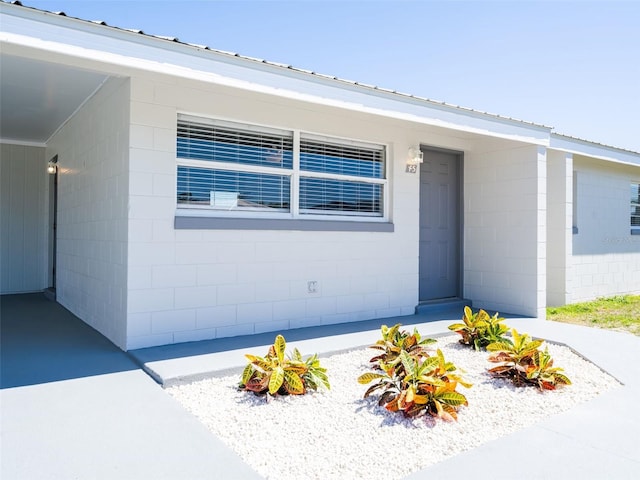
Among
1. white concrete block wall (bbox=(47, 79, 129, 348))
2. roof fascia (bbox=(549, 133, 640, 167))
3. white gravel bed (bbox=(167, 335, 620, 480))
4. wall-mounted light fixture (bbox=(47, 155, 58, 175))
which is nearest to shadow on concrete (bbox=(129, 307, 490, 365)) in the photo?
white concrete block wall (bbox=(47, 79, 129, 348))

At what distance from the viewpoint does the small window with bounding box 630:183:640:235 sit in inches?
408

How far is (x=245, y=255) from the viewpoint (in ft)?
17.2

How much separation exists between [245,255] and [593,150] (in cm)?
655

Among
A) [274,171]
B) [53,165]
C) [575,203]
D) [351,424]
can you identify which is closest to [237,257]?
[274,171]

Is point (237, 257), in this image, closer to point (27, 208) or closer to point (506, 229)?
point (506, 229)

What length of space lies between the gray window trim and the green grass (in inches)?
123

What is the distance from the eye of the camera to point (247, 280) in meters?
5.26

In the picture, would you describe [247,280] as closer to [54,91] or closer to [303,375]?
[303,375]

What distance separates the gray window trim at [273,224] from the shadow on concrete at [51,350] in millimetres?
1435

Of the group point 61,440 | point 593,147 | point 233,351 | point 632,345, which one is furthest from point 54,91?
point 593,147

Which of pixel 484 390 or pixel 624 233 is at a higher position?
pixel 624 233

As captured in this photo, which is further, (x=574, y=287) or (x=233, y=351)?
(x=574, y=287)

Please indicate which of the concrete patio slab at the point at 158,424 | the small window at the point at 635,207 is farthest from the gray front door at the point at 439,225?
the small window at the point at 635,207

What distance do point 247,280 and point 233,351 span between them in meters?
0.97
